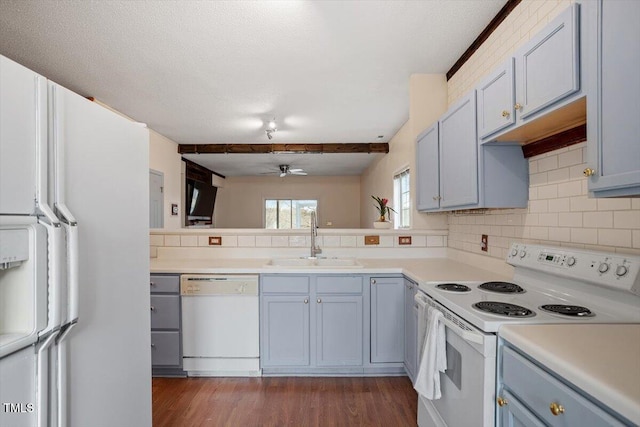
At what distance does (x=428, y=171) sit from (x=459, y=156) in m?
0.54

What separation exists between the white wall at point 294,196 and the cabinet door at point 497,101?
23.7ft

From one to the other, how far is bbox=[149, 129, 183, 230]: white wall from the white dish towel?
4.73 meters

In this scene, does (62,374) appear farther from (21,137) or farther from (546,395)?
(546,395)

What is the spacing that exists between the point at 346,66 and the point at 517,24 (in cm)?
132

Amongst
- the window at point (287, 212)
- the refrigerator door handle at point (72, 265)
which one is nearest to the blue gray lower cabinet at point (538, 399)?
the refrigerator door handle at point (72, 265)

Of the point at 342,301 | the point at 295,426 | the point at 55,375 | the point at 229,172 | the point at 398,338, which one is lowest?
the point at 295,426

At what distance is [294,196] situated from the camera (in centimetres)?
903

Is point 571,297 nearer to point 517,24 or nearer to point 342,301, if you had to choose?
point 342,301

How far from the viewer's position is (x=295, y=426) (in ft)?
6.25

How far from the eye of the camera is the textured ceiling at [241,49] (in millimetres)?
2049

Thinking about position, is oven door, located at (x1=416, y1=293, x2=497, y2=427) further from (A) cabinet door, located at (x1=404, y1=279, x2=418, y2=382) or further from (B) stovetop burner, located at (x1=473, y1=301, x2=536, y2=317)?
(A) cabinet door, located at (x1=404, y1=279, x2=418, y2=382)

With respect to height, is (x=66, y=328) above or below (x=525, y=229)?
below

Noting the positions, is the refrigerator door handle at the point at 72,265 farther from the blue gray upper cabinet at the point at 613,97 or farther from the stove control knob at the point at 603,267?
the stove control knob at the point at 603,267

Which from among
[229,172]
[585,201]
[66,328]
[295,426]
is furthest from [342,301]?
[229,172]
